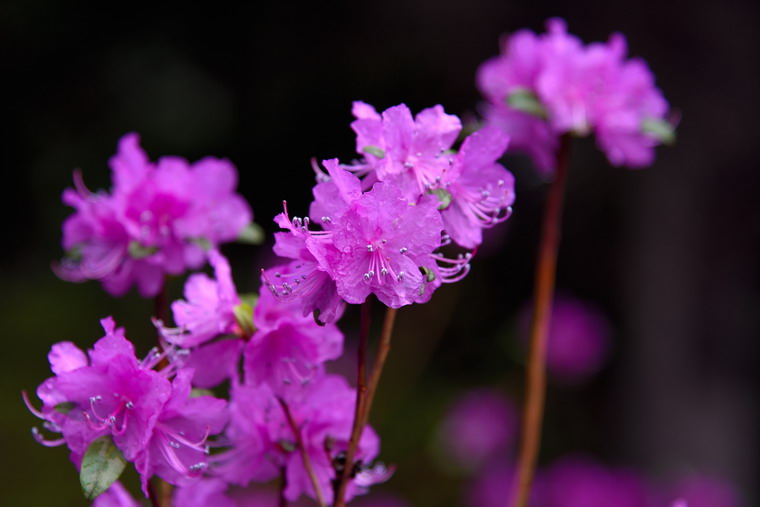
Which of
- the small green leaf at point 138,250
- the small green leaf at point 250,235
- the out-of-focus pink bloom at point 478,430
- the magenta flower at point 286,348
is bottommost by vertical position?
the out-of-focus pink bloom at point 478,430

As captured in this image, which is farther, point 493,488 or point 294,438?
point 493,488

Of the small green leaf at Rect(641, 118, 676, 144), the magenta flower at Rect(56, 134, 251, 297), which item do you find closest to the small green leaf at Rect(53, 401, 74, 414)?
the magenta flower at Rect(56, 134, 251, 297)

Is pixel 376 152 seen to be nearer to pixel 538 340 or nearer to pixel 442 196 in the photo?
pixel 442 196

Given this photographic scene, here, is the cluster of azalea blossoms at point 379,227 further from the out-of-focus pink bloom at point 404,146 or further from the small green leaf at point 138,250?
the small green leaf at point 138,250

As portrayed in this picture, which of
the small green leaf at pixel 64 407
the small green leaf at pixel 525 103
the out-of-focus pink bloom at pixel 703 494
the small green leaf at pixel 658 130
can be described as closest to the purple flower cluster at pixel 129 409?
the small green leaf at pixel 64 407

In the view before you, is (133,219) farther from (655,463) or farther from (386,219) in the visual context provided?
(655,463)

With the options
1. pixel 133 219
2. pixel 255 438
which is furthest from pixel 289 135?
pixel 255 438

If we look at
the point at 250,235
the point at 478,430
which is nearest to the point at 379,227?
the point at 250,235
